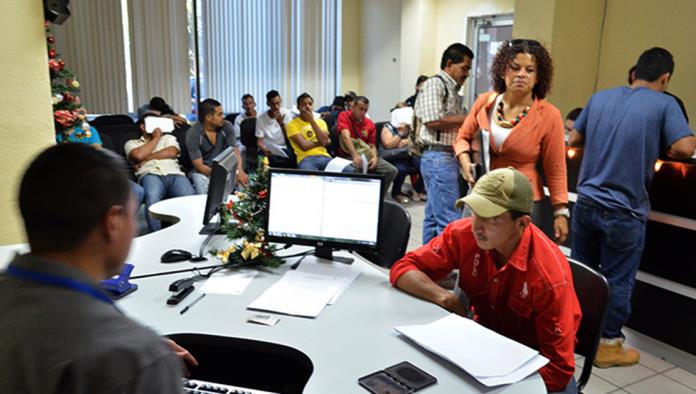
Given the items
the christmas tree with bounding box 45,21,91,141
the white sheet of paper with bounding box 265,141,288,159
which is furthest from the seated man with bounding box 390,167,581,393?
the white sheet of paper with bounding box 265,141,288,159

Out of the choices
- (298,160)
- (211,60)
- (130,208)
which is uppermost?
(211,60)

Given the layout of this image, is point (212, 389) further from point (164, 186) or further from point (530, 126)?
point (164, 186)

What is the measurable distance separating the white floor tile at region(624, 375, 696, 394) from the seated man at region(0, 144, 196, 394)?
2.62m

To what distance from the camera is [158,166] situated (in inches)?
198

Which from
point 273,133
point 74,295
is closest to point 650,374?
point 74,295

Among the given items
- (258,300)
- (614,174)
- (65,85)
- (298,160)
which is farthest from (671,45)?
(65,85)

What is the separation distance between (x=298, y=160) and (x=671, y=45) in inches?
149

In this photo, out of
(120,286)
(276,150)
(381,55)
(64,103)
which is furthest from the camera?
(381,55)

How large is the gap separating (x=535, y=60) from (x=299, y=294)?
5.32 ft

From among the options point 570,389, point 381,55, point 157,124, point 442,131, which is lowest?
point 570,389

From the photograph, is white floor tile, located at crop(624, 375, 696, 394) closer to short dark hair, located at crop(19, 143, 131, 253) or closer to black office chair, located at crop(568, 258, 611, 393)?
black office chair, located at crop(568, 258, 611, 393)

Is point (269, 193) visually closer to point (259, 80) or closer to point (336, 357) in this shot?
point (336, 357)

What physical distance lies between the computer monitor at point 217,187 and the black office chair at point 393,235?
752 millimetres

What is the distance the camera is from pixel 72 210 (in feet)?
2.84
